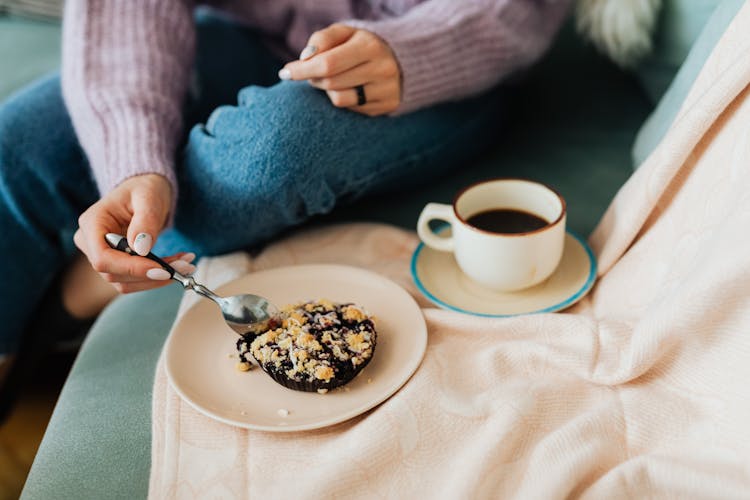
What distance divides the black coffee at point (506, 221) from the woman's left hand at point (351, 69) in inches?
7.2

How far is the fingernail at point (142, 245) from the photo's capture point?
66 cm

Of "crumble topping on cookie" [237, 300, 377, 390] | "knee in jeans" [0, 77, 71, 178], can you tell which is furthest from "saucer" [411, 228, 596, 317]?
"knee in jeans" [0, 77, 71, 178]

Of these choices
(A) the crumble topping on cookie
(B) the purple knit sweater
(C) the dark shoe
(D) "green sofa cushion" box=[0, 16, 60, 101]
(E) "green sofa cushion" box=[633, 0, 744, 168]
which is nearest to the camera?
(A) the crumble topping on cookie

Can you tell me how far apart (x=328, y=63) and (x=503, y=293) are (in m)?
0.32

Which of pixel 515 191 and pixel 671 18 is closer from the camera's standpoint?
pixel 515 191

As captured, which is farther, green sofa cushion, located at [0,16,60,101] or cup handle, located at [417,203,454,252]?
green sofa cushion, located at [0,16,60,101]

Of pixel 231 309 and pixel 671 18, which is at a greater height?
pixel 671 18

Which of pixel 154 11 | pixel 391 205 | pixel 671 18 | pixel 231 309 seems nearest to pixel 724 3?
pixel 671 18

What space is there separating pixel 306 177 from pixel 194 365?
0.26m

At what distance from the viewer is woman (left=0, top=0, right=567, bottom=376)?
2.56ft

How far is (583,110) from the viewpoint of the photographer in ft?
3.59

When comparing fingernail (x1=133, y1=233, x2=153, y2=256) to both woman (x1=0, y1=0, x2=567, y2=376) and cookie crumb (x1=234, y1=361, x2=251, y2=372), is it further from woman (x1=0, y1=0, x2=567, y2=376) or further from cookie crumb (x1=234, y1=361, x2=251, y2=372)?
cookie crumb (x1=234, y1=361, x2=251, y2=372)

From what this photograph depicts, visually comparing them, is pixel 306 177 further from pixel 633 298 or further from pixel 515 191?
pixel 633 298

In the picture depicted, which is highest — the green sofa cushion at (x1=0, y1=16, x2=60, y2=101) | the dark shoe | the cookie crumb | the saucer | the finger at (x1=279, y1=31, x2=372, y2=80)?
the finger at (x1=279, y1=31, x2=372, y2=80)
